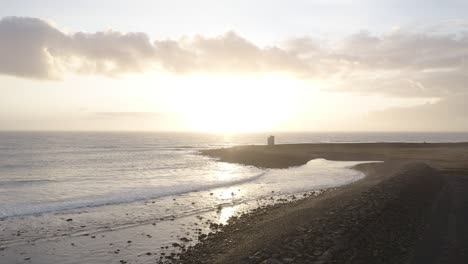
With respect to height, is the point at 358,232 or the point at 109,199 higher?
the point at 358,232

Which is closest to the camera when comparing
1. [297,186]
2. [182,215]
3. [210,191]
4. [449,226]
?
[449,226]

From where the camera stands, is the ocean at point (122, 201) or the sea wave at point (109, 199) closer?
the ocean at point (122, 201)

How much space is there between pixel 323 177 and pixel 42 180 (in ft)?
109

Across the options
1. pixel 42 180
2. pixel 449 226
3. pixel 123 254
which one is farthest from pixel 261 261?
pixel 42 180

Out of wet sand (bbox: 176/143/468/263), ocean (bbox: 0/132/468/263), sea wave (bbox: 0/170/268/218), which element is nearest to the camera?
wet sand (bbox: 176/143/468/263)

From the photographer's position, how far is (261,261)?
523 inches

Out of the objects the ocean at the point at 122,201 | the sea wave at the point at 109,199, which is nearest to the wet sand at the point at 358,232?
the ocean at the point at 122,201

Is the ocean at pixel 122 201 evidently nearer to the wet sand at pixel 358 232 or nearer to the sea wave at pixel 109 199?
the sea wave at pixel 109 199

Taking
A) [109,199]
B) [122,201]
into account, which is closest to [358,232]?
[122,201]

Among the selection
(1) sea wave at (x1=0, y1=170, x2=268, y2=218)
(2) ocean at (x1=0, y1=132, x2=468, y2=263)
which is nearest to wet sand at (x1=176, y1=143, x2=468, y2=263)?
(2) ocean at (x1=0, y1=132, x2=468, y2=263)

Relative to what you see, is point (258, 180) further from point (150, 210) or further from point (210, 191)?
point (150, 210)

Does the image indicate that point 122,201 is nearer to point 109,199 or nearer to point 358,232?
point 109,199

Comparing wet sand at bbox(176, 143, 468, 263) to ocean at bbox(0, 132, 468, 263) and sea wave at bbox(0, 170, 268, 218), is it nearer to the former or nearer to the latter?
ocean at bbox(0, 132, 468, 263)

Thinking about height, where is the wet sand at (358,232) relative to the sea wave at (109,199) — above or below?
above
